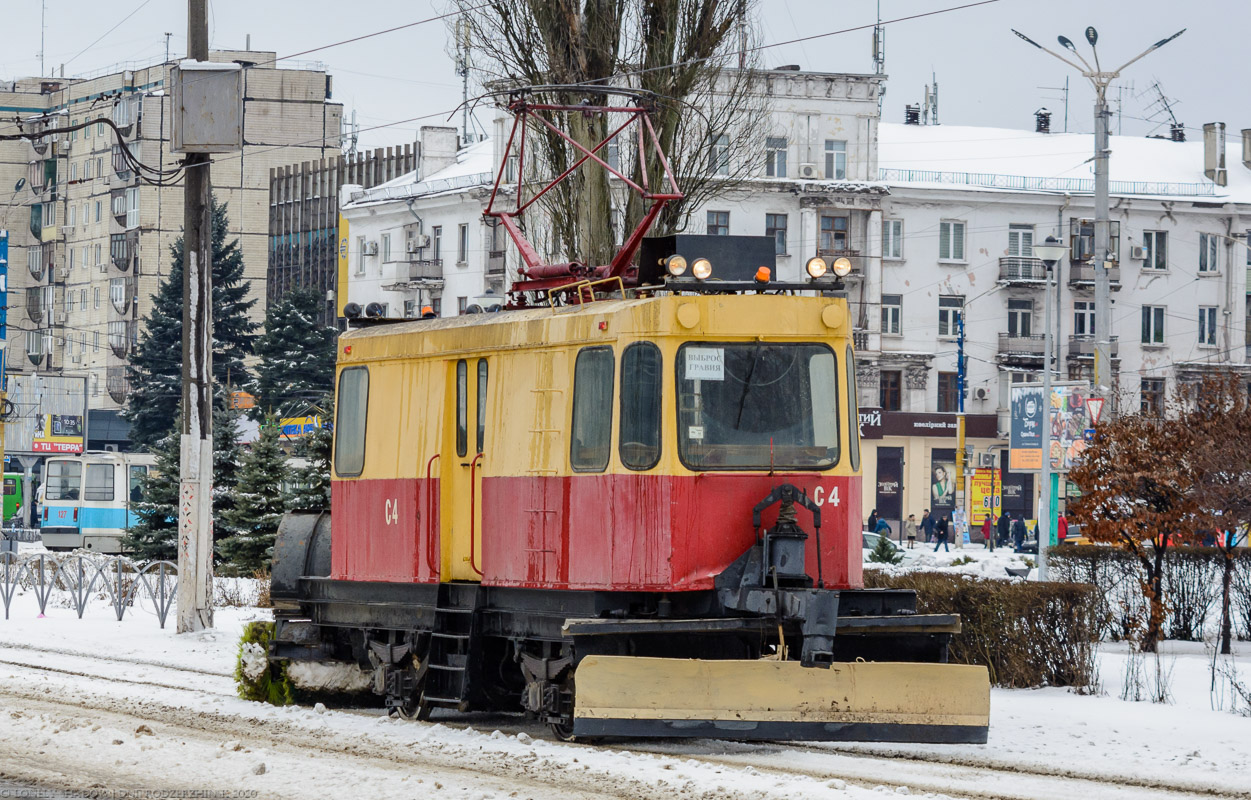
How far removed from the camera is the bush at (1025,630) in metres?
15.3

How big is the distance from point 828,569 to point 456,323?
3.62 metres

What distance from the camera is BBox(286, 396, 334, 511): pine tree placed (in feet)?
94.5

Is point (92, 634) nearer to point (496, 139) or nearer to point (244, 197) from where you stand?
point (496, 139)

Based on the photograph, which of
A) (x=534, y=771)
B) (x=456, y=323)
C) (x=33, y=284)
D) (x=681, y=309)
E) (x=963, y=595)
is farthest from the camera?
(x=33, y=284)

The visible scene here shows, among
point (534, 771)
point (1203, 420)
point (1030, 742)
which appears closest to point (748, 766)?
point (534, 771)

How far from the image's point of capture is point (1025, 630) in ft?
50.7

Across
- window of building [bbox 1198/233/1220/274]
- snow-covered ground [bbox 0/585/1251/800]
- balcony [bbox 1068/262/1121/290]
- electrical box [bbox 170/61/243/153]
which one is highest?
window of building [bbox 1198/233/1220/274]

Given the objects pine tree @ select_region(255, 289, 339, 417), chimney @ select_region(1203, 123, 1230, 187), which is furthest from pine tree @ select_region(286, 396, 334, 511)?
chimney @ select_region(1203, 123, 1230, 187)

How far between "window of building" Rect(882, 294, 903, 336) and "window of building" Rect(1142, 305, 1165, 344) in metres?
9.68

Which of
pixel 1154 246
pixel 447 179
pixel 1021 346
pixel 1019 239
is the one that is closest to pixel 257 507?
pixel 447 179

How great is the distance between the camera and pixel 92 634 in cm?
2172

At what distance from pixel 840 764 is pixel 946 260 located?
187 feet

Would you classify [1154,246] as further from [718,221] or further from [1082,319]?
[718,221]

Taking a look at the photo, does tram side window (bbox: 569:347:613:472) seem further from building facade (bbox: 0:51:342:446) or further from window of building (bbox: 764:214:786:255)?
building facade (bbox: 0:51:342:446)
